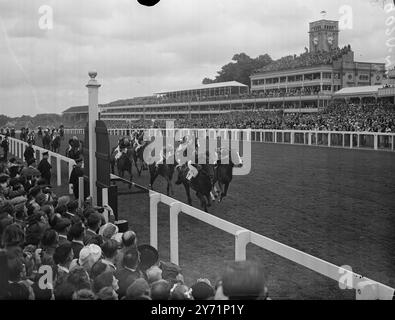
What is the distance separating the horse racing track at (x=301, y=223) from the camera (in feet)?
16.7

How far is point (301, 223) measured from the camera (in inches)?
294

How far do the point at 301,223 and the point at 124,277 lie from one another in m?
4.70

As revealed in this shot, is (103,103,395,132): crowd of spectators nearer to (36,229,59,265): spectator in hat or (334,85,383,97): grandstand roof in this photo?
(334,85,383,97): grandstand roof

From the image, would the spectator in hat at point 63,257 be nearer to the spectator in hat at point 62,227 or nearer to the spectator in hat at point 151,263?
the spectator in hat at point 151,263

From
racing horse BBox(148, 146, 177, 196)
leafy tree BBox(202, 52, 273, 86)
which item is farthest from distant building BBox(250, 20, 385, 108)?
racing horse BBox(148, 146, 177, 196)

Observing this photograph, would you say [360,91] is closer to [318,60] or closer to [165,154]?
[318,60]

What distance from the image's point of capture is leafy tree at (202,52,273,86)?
222 ft

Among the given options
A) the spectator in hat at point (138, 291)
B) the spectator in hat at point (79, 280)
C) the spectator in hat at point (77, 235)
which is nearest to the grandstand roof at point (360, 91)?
the spectator in hat at point (77, 235)

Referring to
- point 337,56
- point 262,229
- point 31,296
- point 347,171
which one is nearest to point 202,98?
point 337,56

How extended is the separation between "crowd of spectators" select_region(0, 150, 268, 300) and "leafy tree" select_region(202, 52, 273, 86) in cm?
6375

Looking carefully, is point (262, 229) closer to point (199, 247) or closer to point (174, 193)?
point (199, 247)

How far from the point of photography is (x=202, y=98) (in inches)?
1804

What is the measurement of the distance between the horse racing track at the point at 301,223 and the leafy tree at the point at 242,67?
180 feet
